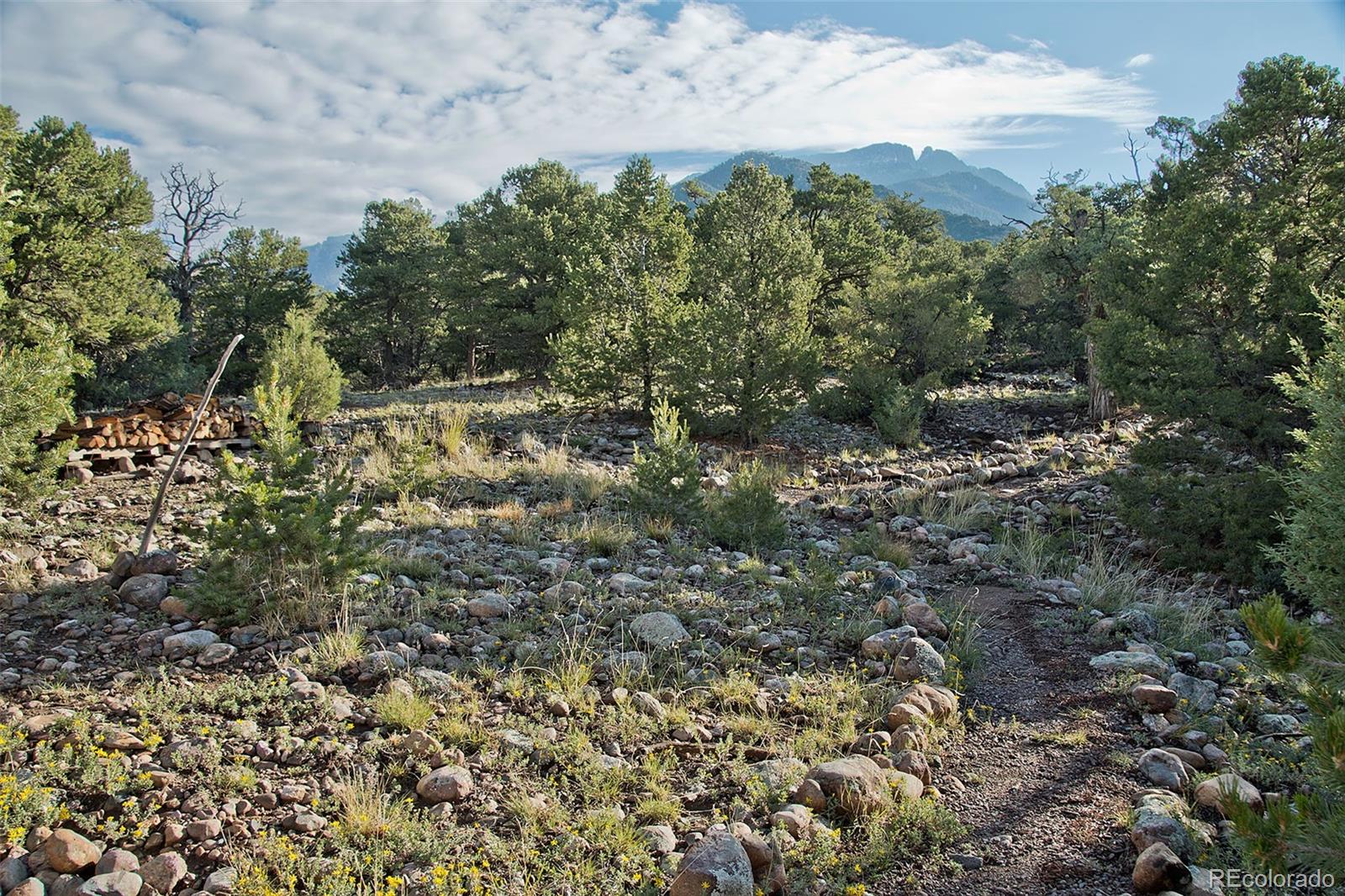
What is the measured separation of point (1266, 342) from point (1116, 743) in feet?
23.3

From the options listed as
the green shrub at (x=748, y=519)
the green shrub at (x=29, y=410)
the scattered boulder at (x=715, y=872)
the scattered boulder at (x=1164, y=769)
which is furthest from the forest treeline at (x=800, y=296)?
the scattered boulder at (x=715, y=872)

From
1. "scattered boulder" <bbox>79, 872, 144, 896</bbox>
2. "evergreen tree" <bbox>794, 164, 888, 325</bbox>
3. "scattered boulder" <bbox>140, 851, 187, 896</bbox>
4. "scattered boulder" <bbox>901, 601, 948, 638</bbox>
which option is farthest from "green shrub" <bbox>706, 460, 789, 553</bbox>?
"evergreen tree" <bbox>794, 164, 888, 325</bbox>

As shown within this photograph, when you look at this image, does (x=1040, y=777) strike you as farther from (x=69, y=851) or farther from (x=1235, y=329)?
(x=1235, y=329)

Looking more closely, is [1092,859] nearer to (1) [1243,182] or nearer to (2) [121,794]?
(2) [121,794]

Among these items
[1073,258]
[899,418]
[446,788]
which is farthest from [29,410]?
[1073,258]

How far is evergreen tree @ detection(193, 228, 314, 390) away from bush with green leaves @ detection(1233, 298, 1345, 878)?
26.5m

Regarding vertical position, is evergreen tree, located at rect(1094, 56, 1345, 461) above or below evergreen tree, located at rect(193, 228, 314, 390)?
below

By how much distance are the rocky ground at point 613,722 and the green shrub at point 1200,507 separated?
93 cm

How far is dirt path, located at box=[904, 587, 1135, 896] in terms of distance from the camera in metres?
3.00

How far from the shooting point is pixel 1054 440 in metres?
14.7

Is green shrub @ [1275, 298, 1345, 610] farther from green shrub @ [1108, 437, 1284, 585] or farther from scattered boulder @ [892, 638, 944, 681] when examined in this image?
green shrub @ [1108, 437, 1284, 585]

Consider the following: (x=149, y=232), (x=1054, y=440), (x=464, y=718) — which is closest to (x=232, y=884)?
(x=464, y=718)

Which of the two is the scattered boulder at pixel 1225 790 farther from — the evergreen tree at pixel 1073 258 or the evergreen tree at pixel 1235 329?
the evergreen tree at pixel 1073 258

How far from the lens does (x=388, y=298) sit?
96.8 ft
